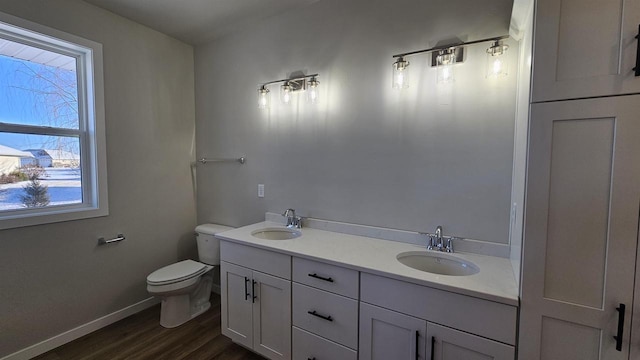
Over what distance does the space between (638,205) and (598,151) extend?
0.66 ft

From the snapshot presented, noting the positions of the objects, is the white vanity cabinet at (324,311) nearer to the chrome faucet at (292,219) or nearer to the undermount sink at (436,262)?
the undermount sink at (436,262)

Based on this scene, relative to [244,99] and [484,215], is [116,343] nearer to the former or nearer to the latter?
[244,99]

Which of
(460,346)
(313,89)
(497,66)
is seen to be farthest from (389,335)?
(313,89)

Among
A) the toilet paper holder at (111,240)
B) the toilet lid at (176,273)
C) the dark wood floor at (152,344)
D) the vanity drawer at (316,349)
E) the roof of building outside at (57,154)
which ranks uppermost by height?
the roof of building outside at (57,154)

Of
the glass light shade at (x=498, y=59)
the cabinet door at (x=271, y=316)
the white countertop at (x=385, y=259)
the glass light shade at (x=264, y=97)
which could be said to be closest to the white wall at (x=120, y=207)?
the glass light shade at (x=264, y=97)

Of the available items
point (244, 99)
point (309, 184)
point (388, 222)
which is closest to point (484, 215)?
point (388, 222)

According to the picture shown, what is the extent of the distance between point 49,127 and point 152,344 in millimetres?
1814

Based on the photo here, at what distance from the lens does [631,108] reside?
861 millimetres

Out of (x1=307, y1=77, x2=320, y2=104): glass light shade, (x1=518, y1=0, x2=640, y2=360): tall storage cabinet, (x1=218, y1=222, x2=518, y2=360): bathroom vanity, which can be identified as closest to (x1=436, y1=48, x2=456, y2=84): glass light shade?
(x1=518, y1=0, x2=640, y2=360): tall storage cabinet

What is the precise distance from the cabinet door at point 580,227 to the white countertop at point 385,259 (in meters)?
0.15

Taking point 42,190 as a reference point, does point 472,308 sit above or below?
below

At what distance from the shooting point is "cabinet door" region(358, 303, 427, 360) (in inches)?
49.1

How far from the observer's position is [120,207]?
7.76ft

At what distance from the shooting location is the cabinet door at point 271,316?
5.50 feet
